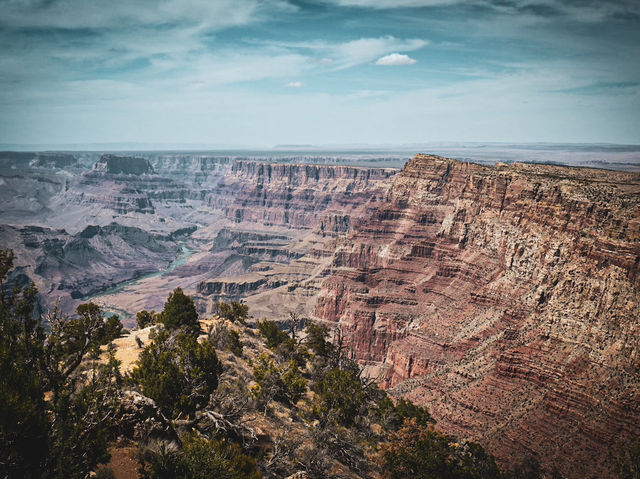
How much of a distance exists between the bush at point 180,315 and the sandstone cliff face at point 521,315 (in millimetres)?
29876

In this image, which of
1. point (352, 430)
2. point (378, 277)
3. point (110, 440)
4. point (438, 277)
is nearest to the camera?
point (110, 440)

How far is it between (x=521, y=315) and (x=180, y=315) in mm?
44254

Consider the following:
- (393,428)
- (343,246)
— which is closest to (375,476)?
(393,428)

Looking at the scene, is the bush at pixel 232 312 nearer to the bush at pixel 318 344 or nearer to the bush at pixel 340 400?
the bush at pixel 318 344

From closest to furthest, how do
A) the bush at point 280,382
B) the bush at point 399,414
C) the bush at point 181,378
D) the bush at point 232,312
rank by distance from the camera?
the bush at point 181,378 → the bush at point 280,382 → the bush at point 399,414 → the bush at point 232,312

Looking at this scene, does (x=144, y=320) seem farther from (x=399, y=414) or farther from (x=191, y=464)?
(x=191, y=464)

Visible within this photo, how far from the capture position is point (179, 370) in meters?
30.0

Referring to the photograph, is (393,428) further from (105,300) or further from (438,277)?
(105,300)

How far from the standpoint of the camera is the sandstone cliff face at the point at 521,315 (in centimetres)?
4697

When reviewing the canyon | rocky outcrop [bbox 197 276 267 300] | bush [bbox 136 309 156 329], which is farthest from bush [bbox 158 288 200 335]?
rocky outcrop [bbox 197 276 267 300]

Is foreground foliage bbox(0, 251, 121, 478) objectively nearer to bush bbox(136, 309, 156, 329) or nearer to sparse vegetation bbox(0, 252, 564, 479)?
sparse vegetation bbox(0, 252, 564, 479)

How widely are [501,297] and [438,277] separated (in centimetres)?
2221

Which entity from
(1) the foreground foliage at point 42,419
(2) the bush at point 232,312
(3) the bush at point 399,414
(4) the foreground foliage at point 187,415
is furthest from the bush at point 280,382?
(2) the bush at point 232,312

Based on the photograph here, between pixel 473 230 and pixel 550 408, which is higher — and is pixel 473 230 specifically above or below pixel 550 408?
above
